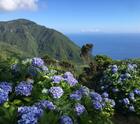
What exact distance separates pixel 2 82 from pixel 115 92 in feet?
18.5

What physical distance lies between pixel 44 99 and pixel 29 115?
3.42 ft

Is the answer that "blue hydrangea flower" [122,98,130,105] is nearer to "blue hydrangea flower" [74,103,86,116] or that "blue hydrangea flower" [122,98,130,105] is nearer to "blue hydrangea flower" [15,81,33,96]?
"blue hydrangea flower" [74,103,86,116]

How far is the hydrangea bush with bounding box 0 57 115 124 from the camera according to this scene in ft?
16.3

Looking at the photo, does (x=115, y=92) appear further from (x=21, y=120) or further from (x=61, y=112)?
(x=21, y=120)

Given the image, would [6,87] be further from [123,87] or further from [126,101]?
[123,87]

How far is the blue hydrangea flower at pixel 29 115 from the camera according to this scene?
4645 millimetres

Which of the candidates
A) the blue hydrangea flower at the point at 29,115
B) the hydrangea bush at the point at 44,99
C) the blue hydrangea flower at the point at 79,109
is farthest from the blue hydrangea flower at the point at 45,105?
the blue hydrangea flower at the point at 79,109

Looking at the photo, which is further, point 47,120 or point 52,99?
Answer: point 52,99

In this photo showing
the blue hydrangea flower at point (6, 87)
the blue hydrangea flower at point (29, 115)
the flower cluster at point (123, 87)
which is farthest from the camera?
the flower cluster at point (123, 87)

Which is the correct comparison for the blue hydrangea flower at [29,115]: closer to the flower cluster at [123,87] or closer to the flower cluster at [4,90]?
the flower cluster at [4,90]

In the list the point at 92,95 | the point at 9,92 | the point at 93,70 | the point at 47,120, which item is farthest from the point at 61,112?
the point at 93,70

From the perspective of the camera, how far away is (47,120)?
4762 millimetres

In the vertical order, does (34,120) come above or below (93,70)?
above

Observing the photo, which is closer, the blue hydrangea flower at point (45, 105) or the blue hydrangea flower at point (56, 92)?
the blue hydrangea flower at point (45, 105)
